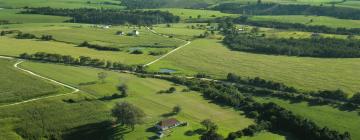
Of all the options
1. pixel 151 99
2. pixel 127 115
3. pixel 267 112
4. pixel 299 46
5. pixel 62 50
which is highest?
pixel 62 50

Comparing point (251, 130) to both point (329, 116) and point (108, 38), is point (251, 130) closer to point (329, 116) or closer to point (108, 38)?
point (329, 116)

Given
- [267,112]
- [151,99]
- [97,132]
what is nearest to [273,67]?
[267,112]

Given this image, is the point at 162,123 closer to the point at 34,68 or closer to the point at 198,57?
the point at 34,68

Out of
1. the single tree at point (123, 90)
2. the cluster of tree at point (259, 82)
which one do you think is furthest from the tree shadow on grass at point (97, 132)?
the cluster of tree at point (259, 82)

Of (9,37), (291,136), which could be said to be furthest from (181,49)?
(291,136)

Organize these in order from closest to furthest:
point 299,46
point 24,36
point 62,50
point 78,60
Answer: point 78,60 → point 62,50 → point 299,46 → point 24,36

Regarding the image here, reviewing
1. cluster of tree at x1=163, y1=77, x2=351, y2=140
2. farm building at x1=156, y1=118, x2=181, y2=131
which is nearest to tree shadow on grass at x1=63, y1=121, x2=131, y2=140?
farm building at x1=156, y1=118, x2=181, y2=131
